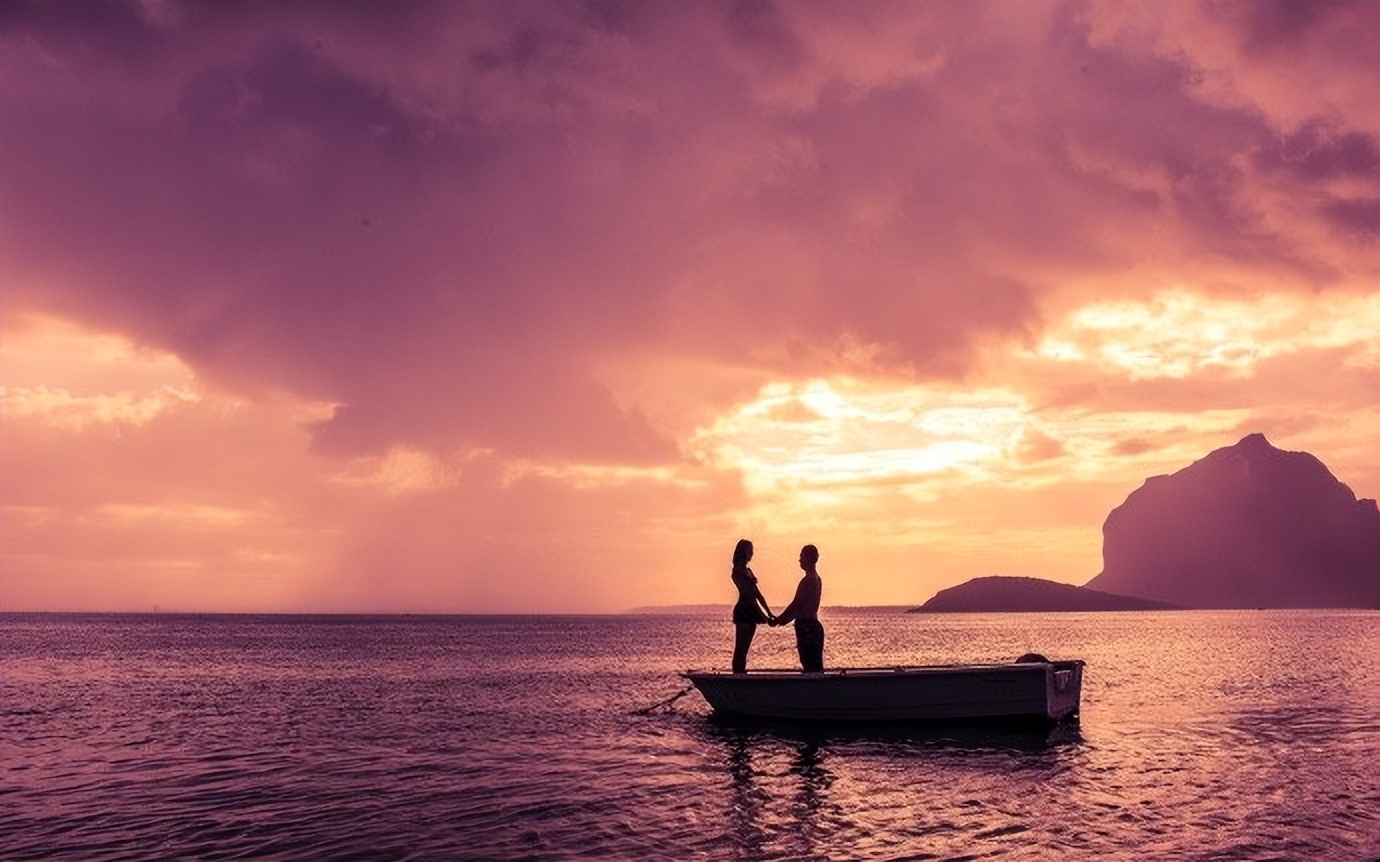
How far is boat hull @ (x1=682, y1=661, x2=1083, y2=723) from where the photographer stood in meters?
24.2

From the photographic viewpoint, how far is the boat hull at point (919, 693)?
79.4 feet

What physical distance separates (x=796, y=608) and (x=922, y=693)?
13.8 feet

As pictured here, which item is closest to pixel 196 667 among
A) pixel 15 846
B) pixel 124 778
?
pixel 124 778

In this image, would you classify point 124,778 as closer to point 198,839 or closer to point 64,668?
point 198,839

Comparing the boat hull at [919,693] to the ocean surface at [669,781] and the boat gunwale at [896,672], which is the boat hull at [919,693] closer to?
the boat gunwale at [896,672]

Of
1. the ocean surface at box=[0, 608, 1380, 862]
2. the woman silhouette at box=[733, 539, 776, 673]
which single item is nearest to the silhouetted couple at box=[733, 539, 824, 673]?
the woman silhouette at box=[733, 539, 776, 673]

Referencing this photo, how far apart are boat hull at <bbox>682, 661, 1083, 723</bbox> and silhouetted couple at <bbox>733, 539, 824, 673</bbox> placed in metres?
0.81

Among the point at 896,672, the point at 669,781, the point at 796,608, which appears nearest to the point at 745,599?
the point at 796,608

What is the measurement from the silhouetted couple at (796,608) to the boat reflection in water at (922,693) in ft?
2.72

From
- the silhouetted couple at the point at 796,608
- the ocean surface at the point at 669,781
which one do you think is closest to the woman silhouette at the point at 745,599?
the silhouetted couple at the point at 796,608

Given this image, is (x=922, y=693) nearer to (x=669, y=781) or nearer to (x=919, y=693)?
(x=919, y=693)

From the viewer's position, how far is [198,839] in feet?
48.4

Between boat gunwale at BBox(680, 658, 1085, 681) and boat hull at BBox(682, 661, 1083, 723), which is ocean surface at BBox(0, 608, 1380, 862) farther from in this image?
boat gunwale at BBox(680, 658, 1085, 681)

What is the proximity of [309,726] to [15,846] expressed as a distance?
1589 centimetres
